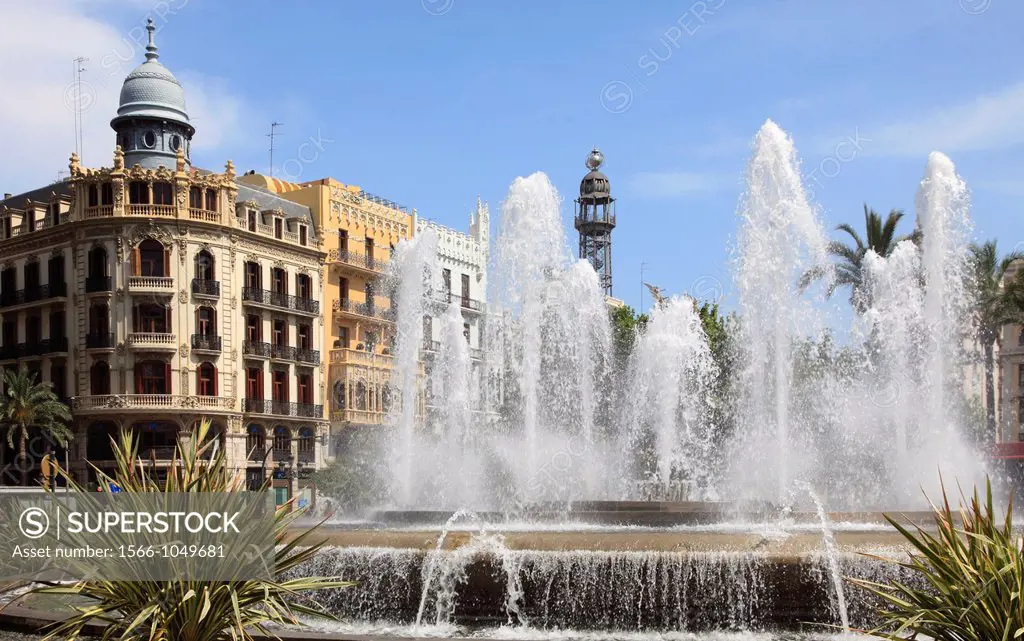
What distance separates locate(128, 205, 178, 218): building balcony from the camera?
4972 centimetres

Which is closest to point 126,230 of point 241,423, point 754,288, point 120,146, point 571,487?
point 120,146

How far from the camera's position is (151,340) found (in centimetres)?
4909

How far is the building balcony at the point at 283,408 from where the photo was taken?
51841 millimetres

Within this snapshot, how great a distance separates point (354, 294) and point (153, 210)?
41.3 feet

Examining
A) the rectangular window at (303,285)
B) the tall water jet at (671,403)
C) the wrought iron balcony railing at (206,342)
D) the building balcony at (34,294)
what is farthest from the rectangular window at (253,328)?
the tall water jet at (671,403)

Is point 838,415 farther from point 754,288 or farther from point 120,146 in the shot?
point 120,146

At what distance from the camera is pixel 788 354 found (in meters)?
28.6

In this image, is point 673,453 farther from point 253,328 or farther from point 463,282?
point 463,282

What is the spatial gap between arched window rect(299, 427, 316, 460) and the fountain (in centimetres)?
1150

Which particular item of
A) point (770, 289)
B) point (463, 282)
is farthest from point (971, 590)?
point (463, 282)

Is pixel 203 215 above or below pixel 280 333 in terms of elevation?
above

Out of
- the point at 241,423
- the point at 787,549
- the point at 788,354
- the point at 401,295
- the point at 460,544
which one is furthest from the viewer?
the point at 241,423

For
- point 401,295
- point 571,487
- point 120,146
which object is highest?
point 120,146

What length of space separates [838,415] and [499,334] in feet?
37.2
